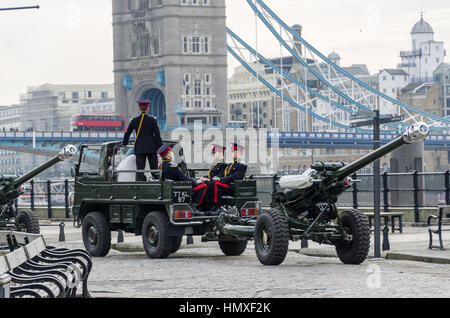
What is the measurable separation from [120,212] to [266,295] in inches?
220

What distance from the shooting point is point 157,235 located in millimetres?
14422

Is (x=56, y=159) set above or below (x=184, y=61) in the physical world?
below

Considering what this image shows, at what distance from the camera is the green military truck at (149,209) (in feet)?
46.7

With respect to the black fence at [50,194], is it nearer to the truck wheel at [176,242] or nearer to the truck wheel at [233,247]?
the truck wheel at [176,242]

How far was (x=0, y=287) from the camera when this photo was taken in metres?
6.40

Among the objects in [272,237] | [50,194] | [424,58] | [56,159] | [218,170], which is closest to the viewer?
[272,237]

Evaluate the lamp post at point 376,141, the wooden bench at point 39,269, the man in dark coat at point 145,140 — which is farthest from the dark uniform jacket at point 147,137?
the wooden bench at point 39,269

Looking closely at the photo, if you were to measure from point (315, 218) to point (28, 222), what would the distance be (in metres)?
6.57

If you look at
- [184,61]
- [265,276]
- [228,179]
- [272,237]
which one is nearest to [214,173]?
[228,179]

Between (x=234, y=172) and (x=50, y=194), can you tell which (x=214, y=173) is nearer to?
(x=234, y=172)

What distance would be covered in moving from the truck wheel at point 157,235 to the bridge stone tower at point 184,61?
107925mm

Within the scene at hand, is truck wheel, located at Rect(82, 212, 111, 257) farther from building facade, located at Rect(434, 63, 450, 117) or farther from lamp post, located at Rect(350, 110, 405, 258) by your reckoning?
building facade, located at Rect(434, 63, 450, 117)
